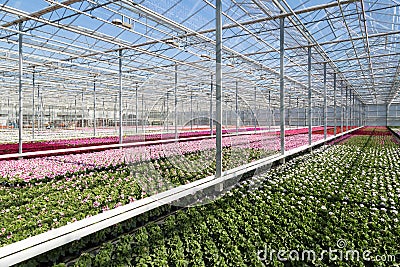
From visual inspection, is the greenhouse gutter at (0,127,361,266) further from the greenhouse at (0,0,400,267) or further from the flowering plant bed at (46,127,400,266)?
the flowering plant bed at (46,127,400,266)

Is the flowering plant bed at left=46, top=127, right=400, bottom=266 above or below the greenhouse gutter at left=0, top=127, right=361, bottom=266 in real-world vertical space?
below

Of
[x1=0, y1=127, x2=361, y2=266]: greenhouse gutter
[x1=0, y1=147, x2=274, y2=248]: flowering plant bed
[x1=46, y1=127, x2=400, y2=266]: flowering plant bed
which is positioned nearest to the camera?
[x1=0, y1=127, x2=361, y2=266]: greenhouse gutter

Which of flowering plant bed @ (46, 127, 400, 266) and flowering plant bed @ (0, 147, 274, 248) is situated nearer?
flowering plant bed @ (46, 127, 400, 266)

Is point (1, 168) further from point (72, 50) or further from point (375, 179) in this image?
point (375, 179)

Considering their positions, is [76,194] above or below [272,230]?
above

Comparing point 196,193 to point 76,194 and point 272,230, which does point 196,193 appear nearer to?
point 272,230

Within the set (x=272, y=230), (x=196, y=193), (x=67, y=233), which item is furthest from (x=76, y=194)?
(x=272, y=230)

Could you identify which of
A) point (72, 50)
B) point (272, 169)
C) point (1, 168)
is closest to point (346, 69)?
point (272, 169)

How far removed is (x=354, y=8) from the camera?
8898 mm

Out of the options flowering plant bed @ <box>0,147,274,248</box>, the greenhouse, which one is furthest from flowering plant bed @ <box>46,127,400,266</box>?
flowering plant bed @ <box>0,147,274,248</box>

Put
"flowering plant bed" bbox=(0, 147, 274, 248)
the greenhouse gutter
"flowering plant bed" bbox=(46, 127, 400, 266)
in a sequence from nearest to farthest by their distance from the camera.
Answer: the greenhouse gutter, "flowering plant bed" bbox=(46, 127, 400, 266), "flowering plant bed" bbox=(0, 147, 274, 248)

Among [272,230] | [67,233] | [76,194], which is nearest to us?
[67,233]

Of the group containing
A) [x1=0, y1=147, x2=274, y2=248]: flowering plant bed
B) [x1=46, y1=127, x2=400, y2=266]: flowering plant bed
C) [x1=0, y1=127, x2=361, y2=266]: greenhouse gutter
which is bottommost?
[x1=46, y1=127, x2=400, y2=266]: flowering plant bed

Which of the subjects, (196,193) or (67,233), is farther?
(196,193)
